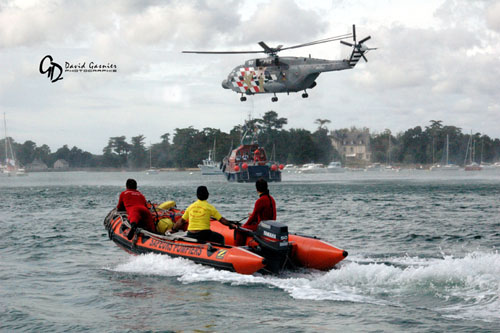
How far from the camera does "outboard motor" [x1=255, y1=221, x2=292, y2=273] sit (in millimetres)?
11898

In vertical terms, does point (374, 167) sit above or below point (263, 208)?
below

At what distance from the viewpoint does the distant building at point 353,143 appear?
178375 millimetres

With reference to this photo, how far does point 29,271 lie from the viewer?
1408cm

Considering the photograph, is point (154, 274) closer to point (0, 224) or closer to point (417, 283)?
point (417, 283)

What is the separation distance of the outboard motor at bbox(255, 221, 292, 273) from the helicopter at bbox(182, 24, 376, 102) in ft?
110

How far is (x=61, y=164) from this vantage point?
194875mm

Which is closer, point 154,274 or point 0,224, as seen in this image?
point 154,274

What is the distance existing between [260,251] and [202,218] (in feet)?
5.09

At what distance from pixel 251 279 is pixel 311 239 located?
1.87 metres

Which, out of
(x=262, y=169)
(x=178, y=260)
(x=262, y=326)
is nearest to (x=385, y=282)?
(x=262, y=326)

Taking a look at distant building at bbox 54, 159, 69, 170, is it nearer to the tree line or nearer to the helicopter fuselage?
the tree line

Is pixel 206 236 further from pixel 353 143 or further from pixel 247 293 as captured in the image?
pixel 353 143

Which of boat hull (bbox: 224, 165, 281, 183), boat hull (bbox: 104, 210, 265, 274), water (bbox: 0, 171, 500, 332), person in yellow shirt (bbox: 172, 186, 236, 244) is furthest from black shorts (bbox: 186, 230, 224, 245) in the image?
boat hull (bbox: 224, 165, 281, 183)

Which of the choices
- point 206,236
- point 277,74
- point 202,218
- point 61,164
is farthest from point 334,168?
point 202,218
